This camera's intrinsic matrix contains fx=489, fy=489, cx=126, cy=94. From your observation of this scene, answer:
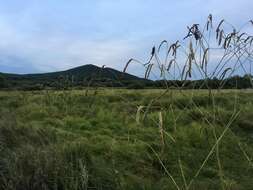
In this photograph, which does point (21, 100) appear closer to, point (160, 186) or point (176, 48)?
point (160, 186)

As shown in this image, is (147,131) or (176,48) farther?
(147,131)

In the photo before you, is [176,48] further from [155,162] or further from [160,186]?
[155,162]

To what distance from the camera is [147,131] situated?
889 cm

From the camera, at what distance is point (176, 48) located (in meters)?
3.58

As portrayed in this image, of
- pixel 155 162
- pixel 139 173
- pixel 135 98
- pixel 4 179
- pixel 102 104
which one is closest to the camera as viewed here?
pixel 4 179

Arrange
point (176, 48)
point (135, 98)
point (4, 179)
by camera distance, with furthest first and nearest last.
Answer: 1. point (135, 98)
2. point (4, 179)
3. point (176, 48)

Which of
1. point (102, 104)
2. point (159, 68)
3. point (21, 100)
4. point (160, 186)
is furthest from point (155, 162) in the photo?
point (21, 100)

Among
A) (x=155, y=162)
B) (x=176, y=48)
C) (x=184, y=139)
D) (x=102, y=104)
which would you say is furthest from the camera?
(x=102, y=104)

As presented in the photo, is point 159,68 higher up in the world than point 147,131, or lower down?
higher up

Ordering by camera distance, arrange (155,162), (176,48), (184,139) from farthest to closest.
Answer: (184,139), (155,162), (176,48)

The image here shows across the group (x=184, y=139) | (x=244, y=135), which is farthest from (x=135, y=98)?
(x=184, y=139)

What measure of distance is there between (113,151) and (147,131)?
1.99 meters

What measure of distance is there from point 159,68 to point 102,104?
1226 cm

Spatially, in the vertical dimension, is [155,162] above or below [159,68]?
below
